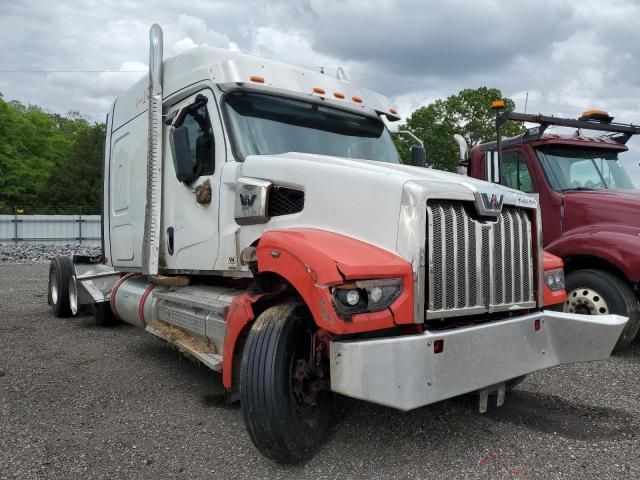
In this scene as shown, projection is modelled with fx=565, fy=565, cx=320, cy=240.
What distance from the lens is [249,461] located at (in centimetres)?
332

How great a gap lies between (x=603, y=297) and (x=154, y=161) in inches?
179

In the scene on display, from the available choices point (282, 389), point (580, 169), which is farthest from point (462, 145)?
point (282, 389)

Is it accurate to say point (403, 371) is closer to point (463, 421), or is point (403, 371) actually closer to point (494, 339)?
point (494, 339)

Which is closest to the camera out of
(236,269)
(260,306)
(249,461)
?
(249,461)

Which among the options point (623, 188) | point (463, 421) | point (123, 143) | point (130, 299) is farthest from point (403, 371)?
point (623, 188)

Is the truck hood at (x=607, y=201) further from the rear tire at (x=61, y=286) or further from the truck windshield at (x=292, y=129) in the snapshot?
the rear tire at (x=61, y=286)

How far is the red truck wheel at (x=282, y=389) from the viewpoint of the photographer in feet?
10.0

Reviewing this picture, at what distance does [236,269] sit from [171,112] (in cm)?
189

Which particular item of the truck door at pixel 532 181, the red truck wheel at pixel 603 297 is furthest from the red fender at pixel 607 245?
the truck door at pixel 532 181

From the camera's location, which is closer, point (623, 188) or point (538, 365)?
point (538, 365)

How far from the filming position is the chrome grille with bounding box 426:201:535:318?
3.08m

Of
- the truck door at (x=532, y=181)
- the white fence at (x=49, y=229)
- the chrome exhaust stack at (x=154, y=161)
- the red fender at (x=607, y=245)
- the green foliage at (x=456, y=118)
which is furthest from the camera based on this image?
the green foliage at (x=456, y=118)

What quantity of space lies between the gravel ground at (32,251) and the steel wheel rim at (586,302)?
16.7 m

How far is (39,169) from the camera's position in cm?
4641
